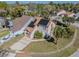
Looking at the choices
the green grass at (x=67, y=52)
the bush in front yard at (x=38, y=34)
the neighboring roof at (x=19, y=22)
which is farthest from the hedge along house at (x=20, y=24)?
the green grass at (x=67, y=52)

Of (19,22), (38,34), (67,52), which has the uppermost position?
(19,22)

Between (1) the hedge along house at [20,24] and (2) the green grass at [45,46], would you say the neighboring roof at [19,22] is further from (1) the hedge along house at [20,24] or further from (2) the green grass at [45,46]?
(2) the green grass at [45,46]

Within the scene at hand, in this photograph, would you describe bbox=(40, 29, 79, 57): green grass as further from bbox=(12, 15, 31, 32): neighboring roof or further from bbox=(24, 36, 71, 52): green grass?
bbox=(12, 15, 31, 32): neighboring roof

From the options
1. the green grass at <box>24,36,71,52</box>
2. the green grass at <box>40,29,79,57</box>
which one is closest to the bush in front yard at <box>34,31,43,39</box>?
the green grass at <box>24,36,71,52</box>

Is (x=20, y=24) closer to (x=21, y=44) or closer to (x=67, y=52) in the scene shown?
(x=21, y=44)

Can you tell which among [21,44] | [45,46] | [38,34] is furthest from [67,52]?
[21,44]

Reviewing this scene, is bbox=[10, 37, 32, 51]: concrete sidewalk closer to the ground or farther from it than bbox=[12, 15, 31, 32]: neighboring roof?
closer to the ground
